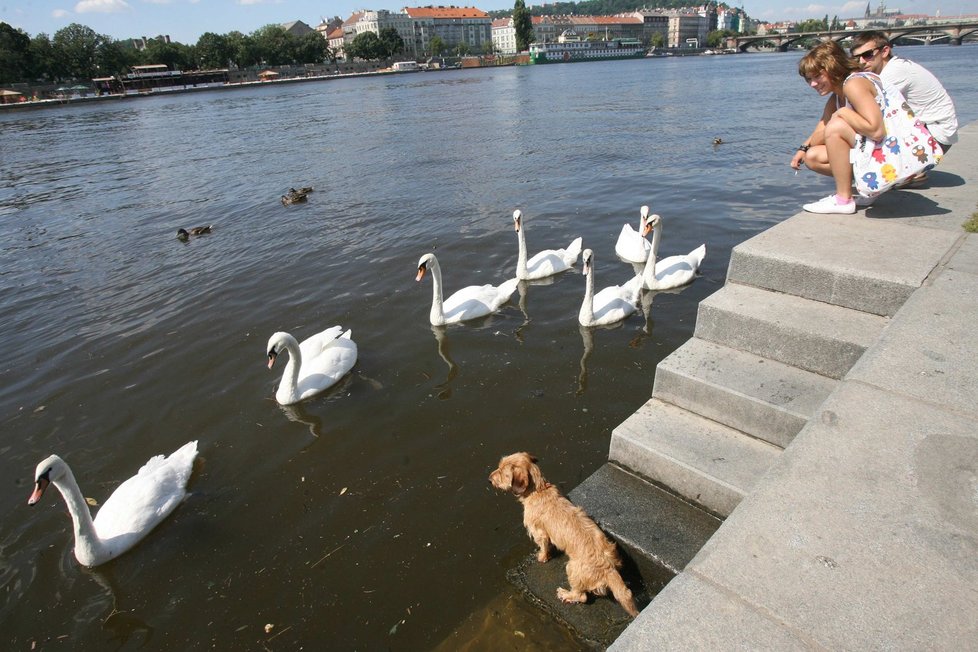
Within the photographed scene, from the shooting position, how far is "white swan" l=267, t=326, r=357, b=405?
6480 mm

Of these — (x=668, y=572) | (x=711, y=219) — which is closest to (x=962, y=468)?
(x=668, y=572)

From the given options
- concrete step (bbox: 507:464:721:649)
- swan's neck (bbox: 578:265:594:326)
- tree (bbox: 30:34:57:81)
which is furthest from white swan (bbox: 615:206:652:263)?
tree (bbox: 30:34:57:81)

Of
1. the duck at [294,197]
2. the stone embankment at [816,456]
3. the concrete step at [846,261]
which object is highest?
the concrete step at [846,261]

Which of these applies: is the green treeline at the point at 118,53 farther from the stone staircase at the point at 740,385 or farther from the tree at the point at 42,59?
the stone staircase at the point at 740,385

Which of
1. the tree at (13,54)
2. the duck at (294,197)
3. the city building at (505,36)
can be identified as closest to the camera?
the duck at (294,197)

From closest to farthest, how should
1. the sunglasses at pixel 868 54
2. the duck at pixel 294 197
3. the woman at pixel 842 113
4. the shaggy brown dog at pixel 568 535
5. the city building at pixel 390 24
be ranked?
the shaggy brown dog at pixel 568 535
the woman at pixel 842 113
the sunglasses at pixel 868 54
the duck at pixel 294 197
the city building at pixel 390 24

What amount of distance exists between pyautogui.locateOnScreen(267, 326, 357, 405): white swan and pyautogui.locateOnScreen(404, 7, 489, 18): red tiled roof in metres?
206

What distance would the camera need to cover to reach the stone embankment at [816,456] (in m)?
1.94

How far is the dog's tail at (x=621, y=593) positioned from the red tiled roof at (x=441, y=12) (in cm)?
21050

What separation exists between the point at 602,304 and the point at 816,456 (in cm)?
537

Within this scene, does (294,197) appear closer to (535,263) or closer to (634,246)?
(535,263)

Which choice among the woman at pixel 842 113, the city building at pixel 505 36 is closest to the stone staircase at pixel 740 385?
the woman at pixel 842 113

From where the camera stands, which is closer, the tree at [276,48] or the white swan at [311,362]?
the white swan at [311,362]

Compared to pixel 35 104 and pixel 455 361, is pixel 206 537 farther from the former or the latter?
pixel 35 104
